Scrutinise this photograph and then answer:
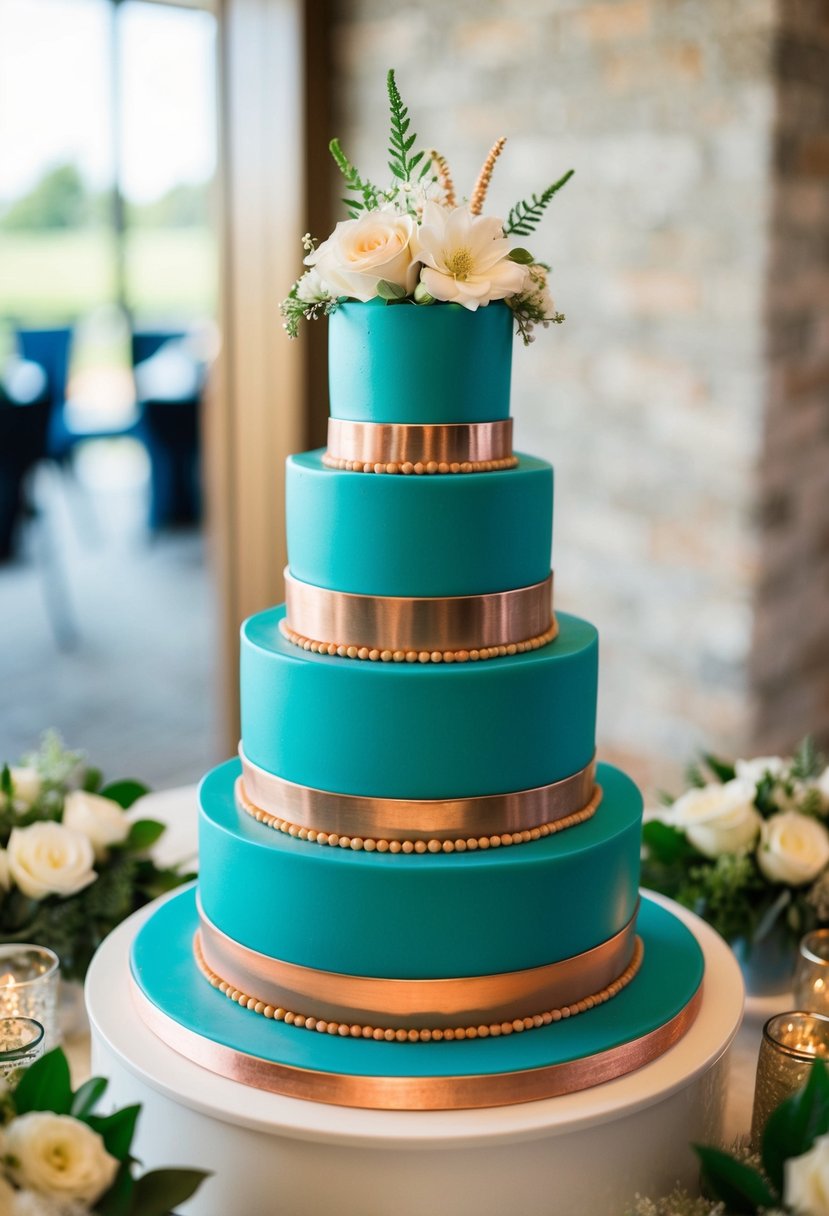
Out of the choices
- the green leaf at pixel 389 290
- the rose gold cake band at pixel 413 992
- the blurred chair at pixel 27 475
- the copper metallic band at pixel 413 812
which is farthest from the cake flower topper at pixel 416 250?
the blurred chair at pixel 27 475

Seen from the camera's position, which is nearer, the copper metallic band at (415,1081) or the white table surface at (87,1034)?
the copper metallic band at (415,1081)

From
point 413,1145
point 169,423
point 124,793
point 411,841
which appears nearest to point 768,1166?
point 413,1145

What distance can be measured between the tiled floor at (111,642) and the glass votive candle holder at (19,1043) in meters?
3.14

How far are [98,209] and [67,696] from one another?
4793mm

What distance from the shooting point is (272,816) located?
132 centimetres

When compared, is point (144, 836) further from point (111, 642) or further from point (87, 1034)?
point (111, 642)

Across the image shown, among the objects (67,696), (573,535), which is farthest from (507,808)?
(67,696)

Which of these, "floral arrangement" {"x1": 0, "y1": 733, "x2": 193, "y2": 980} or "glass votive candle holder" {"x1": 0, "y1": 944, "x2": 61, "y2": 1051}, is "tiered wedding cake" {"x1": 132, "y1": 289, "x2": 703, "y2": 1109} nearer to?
"glass votive candle holder" {"x1": 0, "y1": 944, "x2": 61, "y2": 1051}

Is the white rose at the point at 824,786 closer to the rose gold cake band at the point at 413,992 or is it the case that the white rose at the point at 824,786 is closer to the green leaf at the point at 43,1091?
the rose gold cake band at the point at 413,992

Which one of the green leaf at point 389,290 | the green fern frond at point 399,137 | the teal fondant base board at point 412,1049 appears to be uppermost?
the green fern frond at point 399,137

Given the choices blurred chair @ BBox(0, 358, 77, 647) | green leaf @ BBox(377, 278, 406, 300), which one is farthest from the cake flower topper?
blurred chair @ BBox(0, 358, 77, 647)

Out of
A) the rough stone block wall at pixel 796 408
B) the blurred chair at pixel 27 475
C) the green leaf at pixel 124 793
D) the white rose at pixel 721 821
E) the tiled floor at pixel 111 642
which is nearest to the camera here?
the white rose at pixel 721 821

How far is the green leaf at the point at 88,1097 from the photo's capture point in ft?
3.59

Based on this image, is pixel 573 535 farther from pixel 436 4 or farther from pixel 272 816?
pixel 272 816
